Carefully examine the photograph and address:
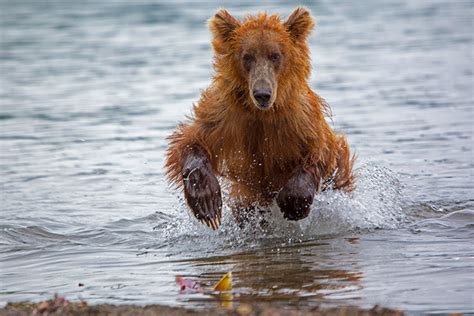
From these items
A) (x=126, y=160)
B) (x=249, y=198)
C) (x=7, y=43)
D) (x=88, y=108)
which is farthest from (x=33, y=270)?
(x=7, y=43)

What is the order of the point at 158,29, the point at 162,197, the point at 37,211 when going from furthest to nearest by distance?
the point at 158,29
the point at 162,197
the point at 37,211

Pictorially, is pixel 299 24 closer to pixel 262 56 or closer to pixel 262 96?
pixel 262 56

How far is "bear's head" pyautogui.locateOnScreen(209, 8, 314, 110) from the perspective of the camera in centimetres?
727

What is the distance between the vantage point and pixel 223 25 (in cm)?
766

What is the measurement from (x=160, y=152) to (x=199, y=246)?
4568 mm

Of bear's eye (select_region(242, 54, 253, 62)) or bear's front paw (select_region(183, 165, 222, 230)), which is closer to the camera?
bear's eye (select_region(242, 54, 253, 62))

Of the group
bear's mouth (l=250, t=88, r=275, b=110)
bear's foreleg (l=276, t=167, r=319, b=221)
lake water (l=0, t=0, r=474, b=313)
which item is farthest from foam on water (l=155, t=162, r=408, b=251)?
bear's mouth (l=250, t=88, r=275, b=110)

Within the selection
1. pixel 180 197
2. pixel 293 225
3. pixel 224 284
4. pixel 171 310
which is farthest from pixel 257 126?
pixel 171 310

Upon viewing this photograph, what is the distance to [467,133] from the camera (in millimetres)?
12516

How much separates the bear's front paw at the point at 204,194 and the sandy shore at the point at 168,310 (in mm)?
1924

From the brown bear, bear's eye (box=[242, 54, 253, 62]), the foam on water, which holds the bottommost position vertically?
the foam on water

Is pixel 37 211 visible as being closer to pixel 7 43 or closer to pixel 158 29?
pixel 7 43

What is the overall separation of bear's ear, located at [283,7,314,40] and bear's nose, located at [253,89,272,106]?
0.74 metres

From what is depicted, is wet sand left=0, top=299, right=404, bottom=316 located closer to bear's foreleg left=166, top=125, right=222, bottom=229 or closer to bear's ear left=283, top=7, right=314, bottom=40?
bear's foreleg left=166, top=125, right=222, bottom=229
